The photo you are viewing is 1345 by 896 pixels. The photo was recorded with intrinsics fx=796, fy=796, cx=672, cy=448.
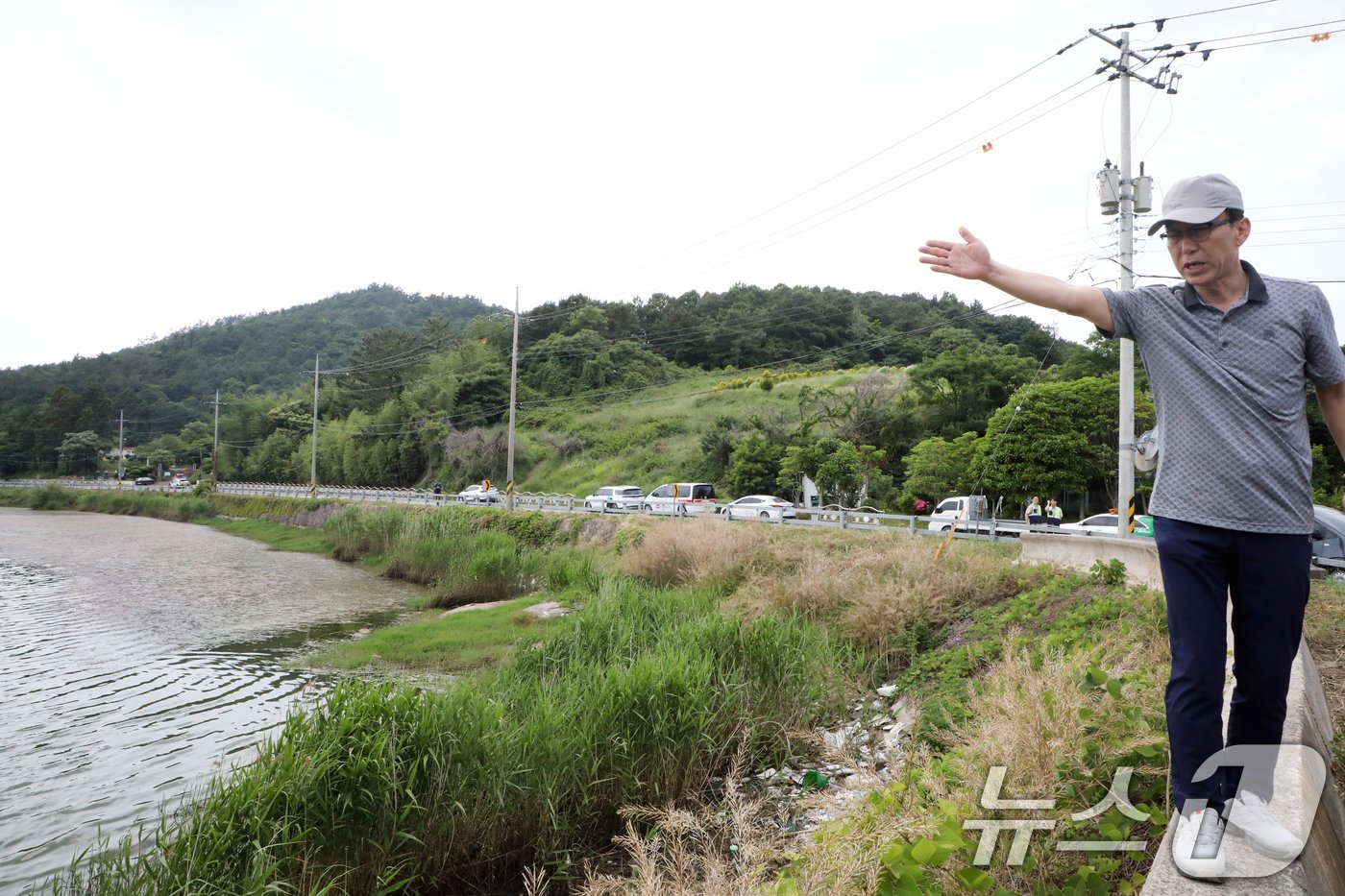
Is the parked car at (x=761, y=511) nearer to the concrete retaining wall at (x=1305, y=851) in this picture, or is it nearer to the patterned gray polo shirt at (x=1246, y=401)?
the concrete retaining wall at (x=1305, y=851)

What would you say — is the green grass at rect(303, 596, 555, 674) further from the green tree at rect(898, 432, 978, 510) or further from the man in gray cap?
the green tree at rect(898, 432, 978, 510)

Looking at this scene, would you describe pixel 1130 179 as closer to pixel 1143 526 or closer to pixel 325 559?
pixel 1143 526

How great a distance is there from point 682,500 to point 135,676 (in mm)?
17846

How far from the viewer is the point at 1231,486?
7.36 ft

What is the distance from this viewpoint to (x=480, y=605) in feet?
57.1

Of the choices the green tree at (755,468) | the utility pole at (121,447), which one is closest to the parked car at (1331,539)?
the green tree at (755,468)

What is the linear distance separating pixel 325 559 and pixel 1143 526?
2632 centimetres

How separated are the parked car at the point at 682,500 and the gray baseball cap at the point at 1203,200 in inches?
793

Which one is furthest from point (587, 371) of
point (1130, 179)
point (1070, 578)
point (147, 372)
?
point (147, 372)

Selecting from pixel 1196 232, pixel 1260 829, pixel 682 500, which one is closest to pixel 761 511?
pixel 682 500

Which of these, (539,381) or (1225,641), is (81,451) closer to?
(539,381)

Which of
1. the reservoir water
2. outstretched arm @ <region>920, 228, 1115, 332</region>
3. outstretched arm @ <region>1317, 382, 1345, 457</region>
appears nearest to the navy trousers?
outstretched arm @ <region>1317, 382, 1345, 457</region>

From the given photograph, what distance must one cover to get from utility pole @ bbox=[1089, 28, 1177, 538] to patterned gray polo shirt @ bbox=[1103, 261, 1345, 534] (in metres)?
12.1

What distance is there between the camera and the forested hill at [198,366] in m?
98.4
